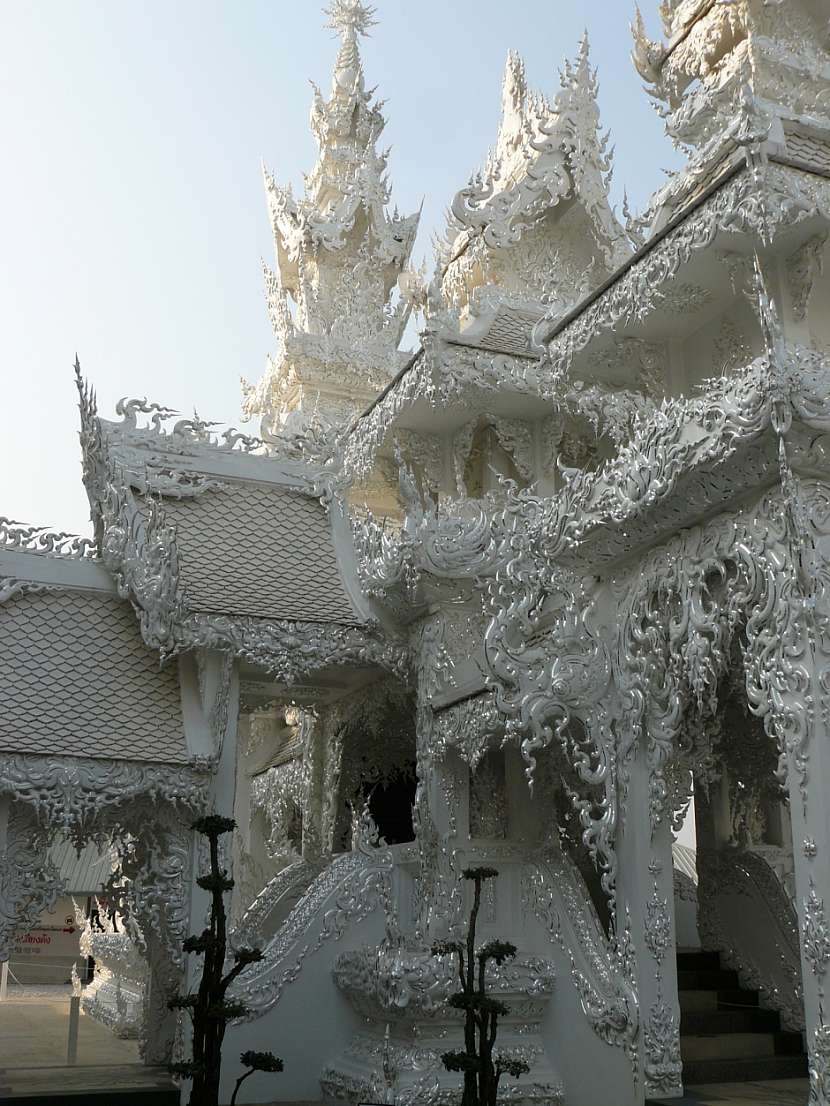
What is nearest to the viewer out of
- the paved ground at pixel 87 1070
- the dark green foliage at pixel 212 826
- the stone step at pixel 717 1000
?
the dark green foliage at pixel 212 826

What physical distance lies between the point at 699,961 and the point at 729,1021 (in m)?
0.80

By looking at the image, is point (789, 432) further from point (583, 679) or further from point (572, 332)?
point (572, 332)

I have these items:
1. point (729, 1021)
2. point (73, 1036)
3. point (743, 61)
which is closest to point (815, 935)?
point (729, 1021)

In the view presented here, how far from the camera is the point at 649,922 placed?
18.2 ft

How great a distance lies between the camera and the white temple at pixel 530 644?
5.21m

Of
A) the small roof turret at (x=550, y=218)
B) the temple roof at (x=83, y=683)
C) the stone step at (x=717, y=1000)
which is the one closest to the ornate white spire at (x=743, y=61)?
the small roof turret at (x=550, y=218)

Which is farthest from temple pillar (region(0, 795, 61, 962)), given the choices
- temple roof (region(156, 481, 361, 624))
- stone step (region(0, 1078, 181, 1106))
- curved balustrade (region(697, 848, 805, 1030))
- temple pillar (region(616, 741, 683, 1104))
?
curved balustrade (region(697, 848, 805, 1030))

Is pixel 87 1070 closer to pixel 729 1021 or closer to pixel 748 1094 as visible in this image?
pixel 729 1021

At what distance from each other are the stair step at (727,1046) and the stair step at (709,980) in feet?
2.36

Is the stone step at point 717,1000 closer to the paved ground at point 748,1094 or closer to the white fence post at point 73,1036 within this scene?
the paved ground at point 748,1094

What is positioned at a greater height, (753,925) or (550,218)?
(550,218)

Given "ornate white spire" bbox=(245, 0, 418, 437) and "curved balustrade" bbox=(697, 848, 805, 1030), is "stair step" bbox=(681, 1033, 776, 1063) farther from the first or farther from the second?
"ornate white spire" bbox=(245, 0, 418, 437)

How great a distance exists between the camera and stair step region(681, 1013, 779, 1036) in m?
6.79

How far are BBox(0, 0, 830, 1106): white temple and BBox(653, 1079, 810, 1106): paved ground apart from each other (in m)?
0.15
